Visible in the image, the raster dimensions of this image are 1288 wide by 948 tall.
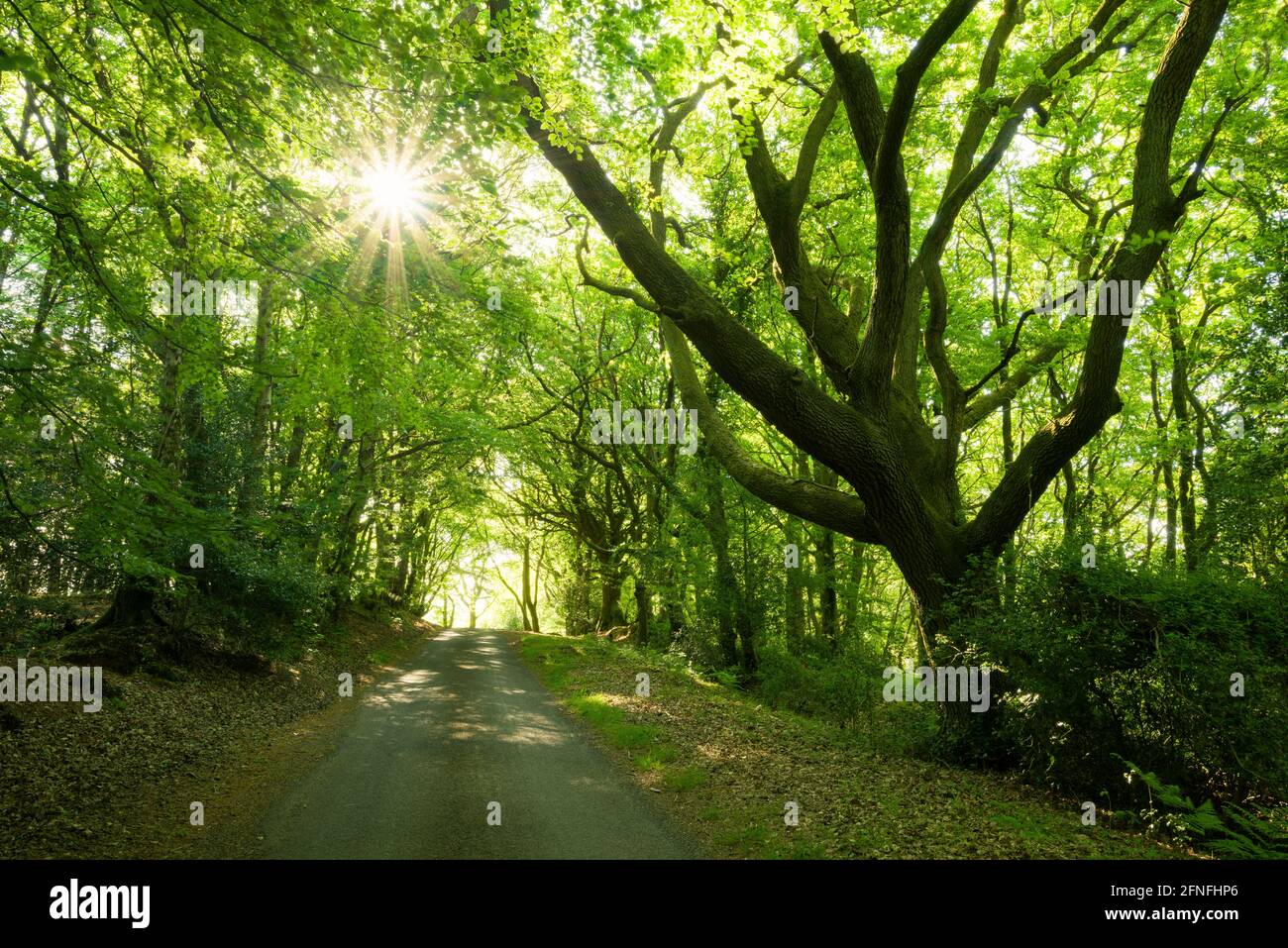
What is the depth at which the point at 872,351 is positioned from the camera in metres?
7.67

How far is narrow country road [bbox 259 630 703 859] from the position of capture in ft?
19.4

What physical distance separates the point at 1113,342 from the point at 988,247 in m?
12.2

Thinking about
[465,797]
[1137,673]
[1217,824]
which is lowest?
[465,797]

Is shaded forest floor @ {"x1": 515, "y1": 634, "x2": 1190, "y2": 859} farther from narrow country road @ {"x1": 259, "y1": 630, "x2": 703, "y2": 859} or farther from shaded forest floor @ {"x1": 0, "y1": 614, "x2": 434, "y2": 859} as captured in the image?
shaded forest floor @ {"x1": 0, "y1": 614, "x2": 434, "y2": 859}

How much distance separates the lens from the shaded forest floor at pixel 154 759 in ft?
19.2

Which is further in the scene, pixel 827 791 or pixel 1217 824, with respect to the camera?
pixel 827 791

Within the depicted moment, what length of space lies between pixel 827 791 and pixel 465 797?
4099 mm

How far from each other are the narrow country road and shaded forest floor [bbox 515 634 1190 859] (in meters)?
0.60

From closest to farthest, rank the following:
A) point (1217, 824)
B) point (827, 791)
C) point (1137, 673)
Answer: point (1217, 824), point (1137, 673), point (827, 791)

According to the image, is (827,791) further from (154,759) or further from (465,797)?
(154,759)

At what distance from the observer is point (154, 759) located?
25.7 ft

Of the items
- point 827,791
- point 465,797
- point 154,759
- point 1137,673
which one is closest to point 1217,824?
point 1137,673
